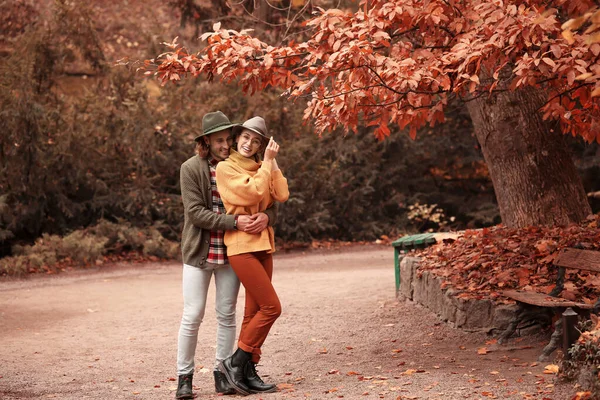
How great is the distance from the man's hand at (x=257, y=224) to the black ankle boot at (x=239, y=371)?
861mm

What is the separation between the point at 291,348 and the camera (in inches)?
318

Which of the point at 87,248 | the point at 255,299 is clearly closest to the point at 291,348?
the point at 255,299

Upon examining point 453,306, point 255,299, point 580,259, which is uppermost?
point 580,259

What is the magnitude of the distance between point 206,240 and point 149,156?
40.6 ft

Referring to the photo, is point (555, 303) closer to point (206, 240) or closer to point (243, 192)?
point (243, 192)

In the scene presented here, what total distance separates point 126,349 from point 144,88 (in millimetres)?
10762

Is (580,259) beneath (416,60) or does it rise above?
beneath

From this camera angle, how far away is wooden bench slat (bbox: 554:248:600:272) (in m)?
6.48

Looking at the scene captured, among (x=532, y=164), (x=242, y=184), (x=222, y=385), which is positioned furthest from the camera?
(x=532, y=164)

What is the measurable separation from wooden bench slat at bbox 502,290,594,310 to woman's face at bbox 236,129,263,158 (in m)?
2.58

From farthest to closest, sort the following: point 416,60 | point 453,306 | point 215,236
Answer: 1. point 453,306
2. point 416,60
3. point 215,236

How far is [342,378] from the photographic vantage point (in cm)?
645

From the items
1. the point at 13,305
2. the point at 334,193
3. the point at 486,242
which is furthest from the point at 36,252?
the point at 486,242

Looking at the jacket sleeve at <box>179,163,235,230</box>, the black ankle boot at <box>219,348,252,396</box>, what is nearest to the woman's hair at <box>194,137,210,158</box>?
the jacket sleeve at <box>179,163,235,230</box>
